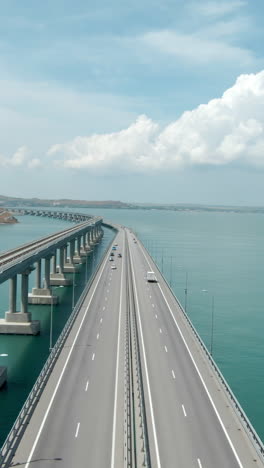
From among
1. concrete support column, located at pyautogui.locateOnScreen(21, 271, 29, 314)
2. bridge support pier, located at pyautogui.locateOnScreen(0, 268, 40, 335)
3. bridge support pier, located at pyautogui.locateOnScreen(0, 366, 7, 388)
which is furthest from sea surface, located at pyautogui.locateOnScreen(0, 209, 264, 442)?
concrete support column, located at pyautogui.locateOnScreen(21, 271, 29, 314)

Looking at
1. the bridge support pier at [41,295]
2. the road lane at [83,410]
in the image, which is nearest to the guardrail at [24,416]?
the road lane at [83,410]

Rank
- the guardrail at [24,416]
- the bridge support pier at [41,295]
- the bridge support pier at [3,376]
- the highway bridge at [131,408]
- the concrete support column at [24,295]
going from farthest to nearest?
the bridge support pier at [41,295], the concrete support column at [24,295], the bridge support pier at [3,376], the highway bridge at [131,408], the guardrail at [24,416]

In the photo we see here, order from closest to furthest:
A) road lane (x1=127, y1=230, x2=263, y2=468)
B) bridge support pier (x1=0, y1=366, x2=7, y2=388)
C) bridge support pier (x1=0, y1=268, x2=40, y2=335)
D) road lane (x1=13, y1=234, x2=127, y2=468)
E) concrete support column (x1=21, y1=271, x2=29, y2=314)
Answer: road lane (x1=13, y1=234, x2=127, y2=468) < road lane (x1=127, y1=230, x2=263, y2=468) < bridge support pier (x1=0, y1=366, x2=7, y2=388) < bridge support pier (x1=0, y1=268, x2=40, y2=335) < concrete support column (x1=21, y1=271, x2=29, y2=314)

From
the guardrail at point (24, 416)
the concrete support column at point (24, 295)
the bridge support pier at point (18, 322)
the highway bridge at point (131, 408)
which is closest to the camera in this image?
A: the guardrail at point (24, 416)

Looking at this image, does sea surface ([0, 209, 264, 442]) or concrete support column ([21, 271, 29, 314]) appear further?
concrete support column ([21, 271, 29, 314])

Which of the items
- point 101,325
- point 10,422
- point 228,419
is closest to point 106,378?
point 10,422

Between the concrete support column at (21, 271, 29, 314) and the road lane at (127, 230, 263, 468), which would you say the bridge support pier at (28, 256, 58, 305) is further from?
the road lane at (127, 230, 263, 468)

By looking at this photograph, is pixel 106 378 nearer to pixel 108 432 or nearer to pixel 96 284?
pixel 108 432

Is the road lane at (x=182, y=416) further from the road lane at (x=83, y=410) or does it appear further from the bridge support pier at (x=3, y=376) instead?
the bridge support pier at (x=3, y=376)

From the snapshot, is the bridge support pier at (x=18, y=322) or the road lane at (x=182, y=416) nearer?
the road lane at (x=182, y=416)
